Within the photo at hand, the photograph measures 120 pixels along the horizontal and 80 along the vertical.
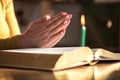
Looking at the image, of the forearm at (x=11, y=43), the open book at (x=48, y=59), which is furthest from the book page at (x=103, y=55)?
the forearm at (x=11, y=43)

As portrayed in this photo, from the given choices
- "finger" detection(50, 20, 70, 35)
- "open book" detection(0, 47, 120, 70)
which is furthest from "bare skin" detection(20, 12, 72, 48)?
"open book" detection(0, 47, 120, 70)

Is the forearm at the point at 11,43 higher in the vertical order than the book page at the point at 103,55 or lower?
higher

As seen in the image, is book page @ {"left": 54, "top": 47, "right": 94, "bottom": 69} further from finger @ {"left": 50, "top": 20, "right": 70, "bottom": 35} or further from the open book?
finger @ {"left": 50, "top": 20, "right": 70, "bottom": 35}

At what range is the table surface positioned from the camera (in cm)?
57

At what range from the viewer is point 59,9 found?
3896 mm

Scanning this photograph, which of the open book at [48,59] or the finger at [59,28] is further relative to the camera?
the finger at [59,28]

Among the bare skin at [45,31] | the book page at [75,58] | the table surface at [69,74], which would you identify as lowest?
the table surface at [69,74]

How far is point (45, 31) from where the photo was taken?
0.79 meters

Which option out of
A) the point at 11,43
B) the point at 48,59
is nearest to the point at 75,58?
the point at 48,59

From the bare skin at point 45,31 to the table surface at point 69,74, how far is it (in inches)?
5.3

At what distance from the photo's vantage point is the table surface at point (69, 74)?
0.57 metres

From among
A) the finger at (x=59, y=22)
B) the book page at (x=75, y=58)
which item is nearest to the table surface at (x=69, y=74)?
the book page at (x=75, y=58)

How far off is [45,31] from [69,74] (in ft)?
0.66

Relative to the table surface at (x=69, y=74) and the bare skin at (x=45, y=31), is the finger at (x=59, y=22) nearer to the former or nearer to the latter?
the bare skin at (x=45, y=31)
